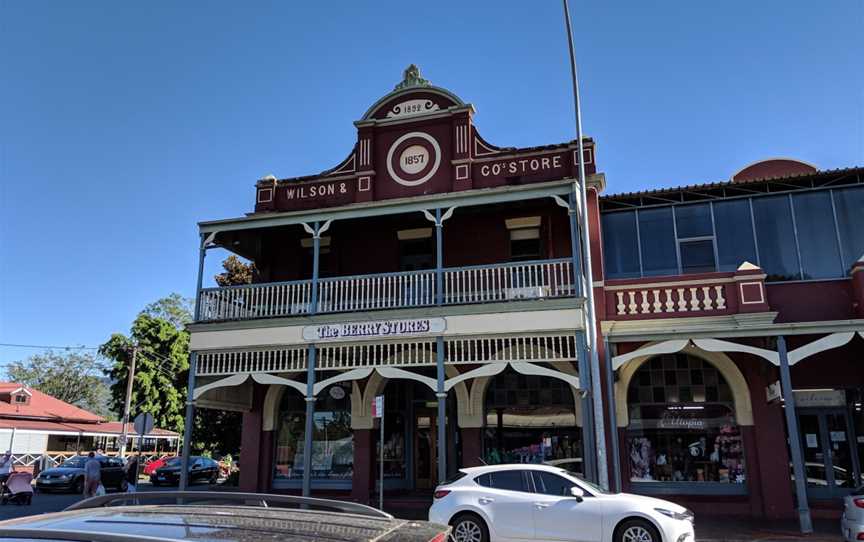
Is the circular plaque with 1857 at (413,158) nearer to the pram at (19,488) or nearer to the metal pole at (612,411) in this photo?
the metal pole at (612,411)

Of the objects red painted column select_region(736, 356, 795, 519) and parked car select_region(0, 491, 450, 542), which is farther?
red painted column select_region(736, 356, 795, 519)

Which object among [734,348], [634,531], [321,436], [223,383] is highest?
[734,348]

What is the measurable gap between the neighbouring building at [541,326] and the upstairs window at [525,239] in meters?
0.05

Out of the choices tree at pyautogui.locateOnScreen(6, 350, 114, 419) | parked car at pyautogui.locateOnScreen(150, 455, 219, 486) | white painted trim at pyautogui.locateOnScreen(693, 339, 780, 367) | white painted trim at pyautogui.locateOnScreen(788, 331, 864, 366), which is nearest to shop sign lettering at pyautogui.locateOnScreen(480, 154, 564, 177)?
white painted trim at pyautogui.locateOnScreen(693, 339, 780, 367)

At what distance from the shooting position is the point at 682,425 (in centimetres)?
1555

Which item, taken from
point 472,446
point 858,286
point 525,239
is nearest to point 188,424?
point 472,446

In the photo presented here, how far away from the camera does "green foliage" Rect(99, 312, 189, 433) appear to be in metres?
37.5

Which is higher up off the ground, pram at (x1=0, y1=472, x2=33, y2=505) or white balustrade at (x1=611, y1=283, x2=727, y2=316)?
white balustrade at (x1=611, y1=283, x2=727, y2=316)

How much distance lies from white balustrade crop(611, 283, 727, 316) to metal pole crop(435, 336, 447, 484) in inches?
174

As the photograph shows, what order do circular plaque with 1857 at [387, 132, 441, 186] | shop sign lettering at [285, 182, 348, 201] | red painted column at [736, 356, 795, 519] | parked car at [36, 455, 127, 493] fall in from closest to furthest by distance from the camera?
red painted column at [736, 356, 795, 519] → circular plaque with 1857 at [387, 132, 441, 186] → shop sign lettering at [285, 182, 348, 201] → parked car at [36, 455, 127, 493]

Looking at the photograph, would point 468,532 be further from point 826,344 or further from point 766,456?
point 826,344

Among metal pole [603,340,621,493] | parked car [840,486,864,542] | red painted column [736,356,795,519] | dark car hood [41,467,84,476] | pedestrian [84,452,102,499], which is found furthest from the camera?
dark car hood [41,467,84,476]

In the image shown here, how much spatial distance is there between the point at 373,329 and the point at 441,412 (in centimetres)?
258

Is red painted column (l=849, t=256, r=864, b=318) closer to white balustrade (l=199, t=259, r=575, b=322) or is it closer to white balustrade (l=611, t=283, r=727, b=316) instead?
white balustrade (l=611, t=283, r=727, b=316)
